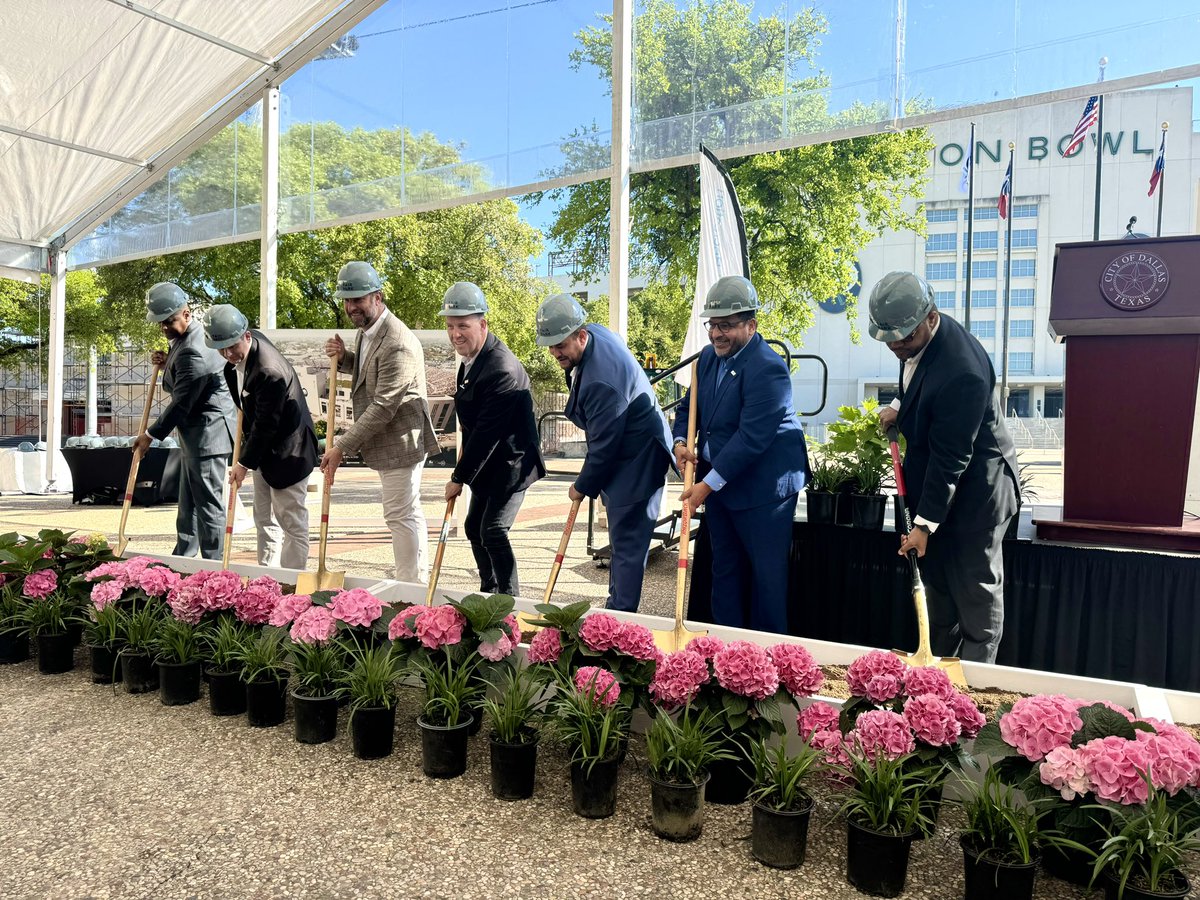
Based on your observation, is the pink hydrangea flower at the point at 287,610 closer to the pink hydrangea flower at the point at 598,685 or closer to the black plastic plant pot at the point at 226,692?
the black plastic plant pot at the point at 226,692

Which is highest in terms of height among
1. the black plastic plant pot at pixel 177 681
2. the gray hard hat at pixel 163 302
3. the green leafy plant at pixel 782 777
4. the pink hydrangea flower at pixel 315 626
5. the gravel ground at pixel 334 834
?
the gray hard hat at pixel 163 302

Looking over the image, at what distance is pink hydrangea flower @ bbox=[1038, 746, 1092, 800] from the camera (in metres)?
1.88

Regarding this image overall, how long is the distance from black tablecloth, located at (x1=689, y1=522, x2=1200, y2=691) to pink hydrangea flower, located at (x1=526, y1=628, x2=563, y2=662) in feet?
4.61

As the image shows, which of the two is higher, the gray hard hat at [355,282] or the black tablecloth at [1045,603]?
the gray hard hat at [355,282]

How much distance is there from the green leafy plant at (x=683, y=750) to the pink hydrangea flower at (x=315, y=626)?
48.9 inches

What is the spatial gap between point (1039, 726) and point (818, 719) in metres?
0.54

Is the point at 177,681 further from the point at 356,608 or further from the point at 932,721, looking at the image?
the point at 932,721

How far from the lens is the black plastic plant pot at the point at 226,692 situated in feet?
10.3

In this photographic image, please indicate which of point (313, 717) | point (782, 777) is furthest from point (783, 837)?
point (313, 717)

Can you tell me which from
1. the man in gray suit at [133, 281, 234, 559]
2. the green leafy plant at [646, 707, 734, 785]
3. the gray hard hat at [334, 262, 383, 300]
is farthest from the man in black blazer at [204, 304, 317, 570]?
the green leafy plant at [646, 707, 734, 785]

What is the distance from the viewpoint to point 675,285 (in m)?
18.6

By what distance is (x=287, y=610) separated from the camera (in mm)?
3201

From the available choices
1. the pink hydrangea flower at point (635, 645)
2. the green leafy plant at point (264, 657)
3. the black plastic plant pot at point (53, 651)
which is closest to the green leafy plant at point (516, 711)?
the pink hydrangea flower at point (635, 645)

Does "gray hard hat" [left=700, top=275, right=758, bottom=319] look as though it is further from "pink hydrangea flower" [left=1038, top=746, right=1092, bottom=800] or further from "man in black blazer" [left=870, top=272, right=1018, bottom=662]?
"pink hydrangea flower" [left=1038, top=746, right=1092, bottom=800]
